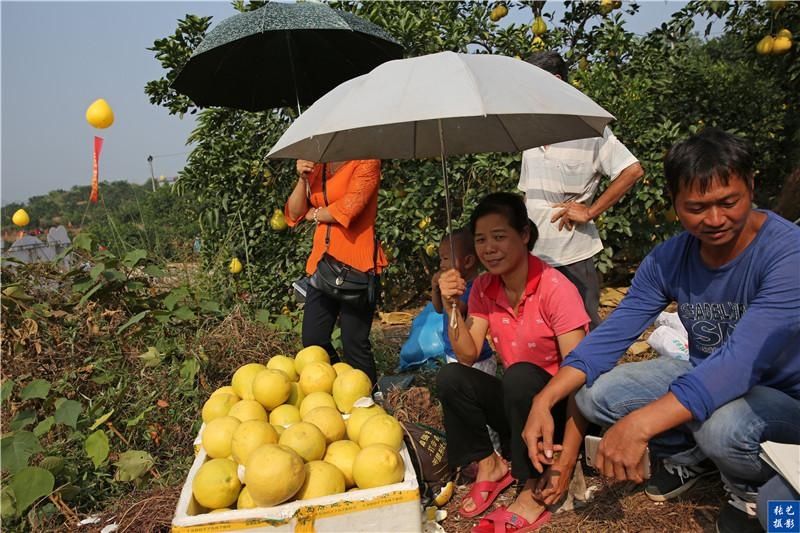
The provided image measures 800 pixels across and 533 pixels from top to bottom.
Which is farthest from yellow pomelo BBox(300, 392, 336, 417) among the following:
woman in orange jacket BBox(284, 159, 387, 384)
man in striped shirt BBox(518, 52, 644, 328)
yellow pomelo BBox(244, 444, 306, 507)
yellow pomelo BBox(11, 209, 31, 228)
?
yellow pomelo BBox(11, 209, 31, 228)

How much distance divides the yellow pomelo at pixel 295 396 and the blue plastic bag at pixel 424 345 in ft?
5.87

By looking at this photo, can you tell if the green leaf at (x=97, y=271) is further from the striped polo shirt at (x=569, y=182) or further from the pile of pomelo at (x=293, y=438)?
the striped polo shirt at (x=569, y=182)

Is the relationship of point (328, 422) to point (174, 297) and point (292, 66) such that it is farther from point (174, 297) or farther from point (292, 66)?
point (292, 66)

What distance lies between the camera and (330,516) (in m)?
1.49

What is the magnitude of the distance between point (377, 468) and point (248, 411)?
565 mm

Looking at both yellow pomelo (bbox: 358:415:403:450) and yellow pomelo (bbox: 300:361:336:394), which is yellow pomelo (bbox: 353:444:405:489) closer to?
yellow pomelo (bbox: 358:415:403:450)

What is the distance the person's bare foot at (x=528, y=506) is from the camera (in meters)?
2.12

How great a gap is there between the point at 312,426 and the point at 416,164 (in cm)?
345

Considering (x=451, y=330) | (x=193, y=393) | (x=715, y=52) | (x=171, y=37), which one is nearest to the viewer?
(x=451, y=330)

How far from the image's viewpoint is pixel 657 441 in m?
1.97

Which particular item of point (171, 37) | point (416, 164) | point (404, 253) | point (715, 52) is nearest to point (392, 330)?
point (404, 253)

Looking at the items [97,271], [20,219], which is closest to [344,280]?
[97,271]

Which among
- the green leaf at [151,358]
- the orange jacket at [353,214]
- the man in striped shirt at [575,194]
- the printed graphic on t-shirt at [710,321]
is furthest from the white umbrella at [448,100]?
the green leaf at [151,358]

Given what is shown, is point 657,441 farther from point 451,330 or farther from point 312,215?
point 312,215
